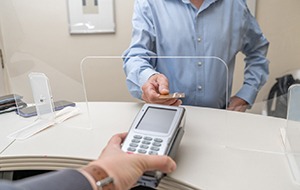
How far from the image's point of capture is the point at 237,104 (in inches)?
42.0

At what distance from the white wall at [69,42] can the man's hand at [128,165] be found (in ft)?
2.00

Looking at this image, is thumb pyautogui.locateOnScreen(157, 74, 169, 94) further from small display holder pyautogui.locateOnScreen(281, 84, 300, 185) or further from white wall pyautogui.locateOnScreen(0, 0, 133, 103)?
white wall pyautogui.locateOnScreen(0, 0, 133, 103)

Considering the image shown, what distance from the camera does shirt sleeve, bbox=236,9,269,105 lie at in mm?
1136

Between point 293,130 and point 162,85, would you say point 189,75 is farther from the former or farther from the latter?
point 293,130

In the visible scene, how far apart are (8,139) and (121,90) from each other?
54cm

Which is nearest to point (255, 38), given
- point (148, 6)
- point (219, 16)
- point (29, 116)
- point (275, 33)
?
point (219, 16)

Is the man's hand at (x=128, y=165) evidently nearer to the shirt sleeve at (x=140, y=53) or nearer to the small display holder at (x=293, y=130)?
the small display holder at (x=293, y=130)

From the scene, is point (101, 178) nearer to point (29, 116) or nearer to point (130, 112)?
point (130, 112)

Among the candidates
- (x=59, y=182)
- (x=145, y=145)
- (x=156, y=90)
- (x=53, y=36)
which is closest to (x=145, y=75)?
(x=156, y=90)

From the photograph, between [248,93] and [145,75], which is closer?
[145,75]

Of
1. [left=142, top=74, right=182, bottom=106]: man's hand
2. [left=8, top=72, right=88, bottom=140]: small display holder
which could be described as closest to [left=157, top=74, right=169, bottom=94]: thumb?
[left=142, top=74, right=182, bottom=106]: man's hand

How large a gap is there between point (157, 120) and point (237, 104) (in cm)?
46

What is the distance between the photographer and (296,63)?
141 cm

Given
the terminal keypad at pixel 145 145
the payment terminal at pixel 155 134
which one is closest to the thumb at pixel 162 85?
the payment terminal at pixel 155 134
